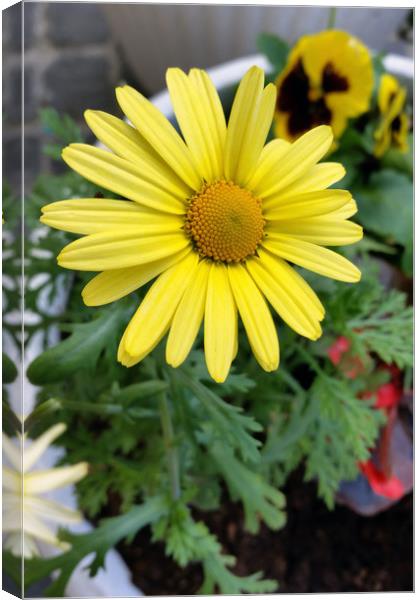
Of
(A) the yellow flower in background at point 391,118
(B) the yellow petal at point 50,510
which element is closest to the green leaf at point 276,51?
(A) the yellow flower in background at point 391,118

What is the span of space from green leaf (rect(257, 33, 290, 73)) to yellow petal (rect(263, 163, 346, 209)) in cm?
45

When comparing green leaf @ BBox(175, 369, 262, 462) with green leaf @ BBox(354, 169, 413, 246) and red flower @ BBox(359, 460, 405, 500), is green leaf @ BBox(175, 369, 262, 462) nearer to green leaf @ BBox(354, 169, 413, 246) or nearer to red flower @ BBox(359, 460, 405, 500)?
red flower @ BBox(359, 460, 405, 500)

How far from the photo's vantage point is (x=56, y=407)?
0.54 m

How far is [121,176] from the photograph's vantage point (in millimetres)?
377

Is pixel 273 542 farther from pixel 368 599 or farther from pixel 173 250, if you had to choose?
pixel 173 250

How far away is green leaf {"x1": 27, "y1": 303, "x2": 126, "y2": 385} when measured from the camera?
487mm

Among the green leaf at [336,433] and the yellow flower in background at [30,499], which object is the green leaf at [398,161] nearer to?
the green leaf at [336,433]

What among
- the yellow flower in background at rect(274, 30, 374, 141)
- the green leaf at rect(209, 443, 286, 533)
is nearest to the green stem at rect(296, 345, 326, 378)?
the green leaf at rect(209, 443, 286, 533)

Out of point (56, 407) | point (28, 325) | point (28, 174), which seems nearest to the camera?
point (56, 407)

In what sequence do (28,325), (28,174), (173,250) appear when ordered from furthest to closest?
(28,174) < (28,325) < (173,250)


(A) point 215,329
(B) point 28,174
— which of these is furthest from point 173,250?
(B) point 28,174

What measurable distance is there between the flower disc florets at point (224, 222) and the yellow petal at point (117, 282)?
0.09ft

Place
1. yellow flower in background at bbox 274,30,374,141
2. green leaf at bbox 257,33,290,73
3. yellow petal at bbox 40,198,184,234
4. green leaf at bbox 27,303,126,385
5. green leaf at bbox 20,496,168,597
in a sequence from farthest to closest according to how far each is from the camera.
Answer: green leaf at bbox 257,33,290,73
yellow flower in background at bbox 274,30,374,141
green leaf at bbox 20,496,168,597
green leaf at bbox 27,303,126,385
yellow petal at bbox 40,198,184,234

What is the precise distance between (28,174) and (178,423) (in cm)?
45
